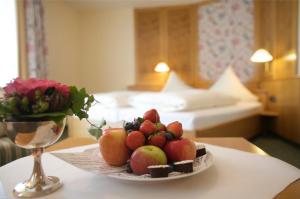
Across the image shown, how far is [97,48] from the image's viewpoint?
545 cm

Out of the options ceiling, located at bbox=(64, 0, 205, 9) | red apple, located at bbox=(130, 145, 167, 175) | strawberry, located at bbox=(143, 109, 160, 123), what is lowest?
red apple, located at bbox=(130, 145, 167, 175)

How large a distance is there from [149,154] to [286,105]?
3.14 metres

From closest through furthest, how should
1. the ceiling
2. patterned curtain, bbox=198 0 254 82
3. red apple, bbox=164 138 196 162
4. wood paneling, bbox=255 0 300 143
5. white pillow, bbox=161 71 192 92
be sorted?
red apple, bbox=164 138 196 162 < wood paneling, bbox=255 0 300 143 < patterned curtain, bbox=198 0 254 82 < white pillow, bbox=161 71 192 92 < the ceiling

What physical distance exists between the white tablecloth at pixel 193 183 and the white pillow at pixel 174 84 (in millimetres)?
3604

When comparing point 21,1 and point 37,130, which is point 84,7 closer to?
point 21,1

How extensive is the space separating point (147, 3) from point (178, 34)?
81cm

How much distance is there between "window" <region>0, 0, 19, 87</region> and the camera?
3.62 metres

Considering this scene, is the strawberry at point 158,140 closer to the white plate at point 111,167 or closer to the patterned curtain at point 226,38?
the white plate at point 111,167

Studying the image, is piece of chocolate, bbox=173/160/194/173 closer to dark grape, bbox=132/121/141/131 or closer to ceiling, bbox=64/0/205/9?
dark grape, bbox=132/121/141/131

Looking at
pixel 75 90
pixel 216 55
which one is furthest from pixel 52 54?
pixel 75 90

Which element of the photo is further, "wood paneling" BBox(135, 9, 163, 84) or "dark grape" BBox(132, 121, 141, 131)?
"wood paneling" BBox(135, 9, 163, 84)

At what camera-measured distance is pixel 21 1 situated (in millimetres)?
3715

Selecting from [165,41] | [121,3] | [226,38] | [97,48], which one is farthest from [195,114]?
[97,48]

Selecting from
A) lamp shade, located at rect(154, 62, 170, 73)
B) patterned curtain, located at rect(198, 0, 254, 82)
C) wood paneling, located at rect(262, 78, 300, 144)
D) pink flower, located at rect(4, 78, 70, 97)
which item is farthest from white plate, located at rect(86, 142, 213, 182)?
lamp shade, located at rect(154, 62, 170, 73)
